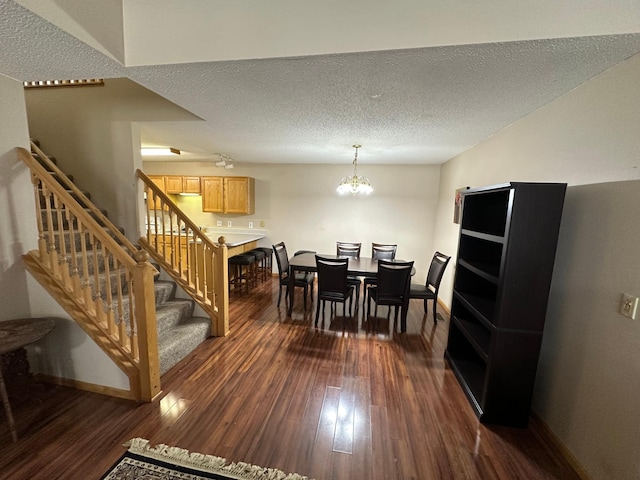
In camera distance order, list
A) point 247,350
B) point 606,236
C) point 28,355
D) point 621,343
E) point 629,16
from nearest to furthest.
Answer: point 629,16 < point 621,343 < point 606,236 < point 28,355 < point 247,350

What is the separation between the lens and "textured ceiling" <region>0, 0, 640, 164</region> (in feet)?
4.45

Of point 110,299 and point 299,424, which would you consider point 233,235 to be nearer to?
point 110,299

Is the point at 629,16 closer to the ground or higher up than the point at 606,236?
higher up

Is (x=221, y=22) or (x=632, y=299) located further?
(x=221, y=22)

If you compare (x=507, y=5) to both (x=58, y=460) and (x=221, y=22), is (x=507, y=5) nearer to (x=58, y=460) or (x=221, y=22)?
(x=221, y=22)

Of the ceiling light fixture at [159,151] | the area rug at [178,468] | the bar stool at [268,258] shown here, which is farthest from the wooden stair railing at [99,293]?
the bar stool at [268,258]

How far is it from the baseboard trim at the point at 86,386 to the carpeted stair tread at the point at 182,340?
0.99ft

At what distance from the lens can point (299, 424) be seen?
69.9 inches

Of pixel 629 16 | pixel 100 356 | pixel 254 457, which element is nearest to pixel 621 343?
pixel 629 16

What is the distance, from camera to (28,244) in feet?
6.45

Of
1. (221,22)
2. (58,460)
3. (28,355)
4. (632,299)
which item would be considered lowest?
(58,460)

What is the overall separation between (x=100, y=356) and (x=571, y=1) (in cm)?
362

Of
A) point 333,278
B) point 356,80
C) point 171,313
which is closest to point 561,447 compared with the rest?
point 333,278

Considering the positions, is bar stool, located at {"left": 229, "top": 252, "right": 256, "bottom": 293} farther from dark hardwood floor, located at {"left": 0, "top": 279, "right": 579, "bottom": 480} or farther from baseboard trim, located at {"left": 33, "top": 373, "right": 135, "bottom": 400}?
baseboard trim, located at {"left": 33, "top": 373, "right": 135, "bottom": 400}
